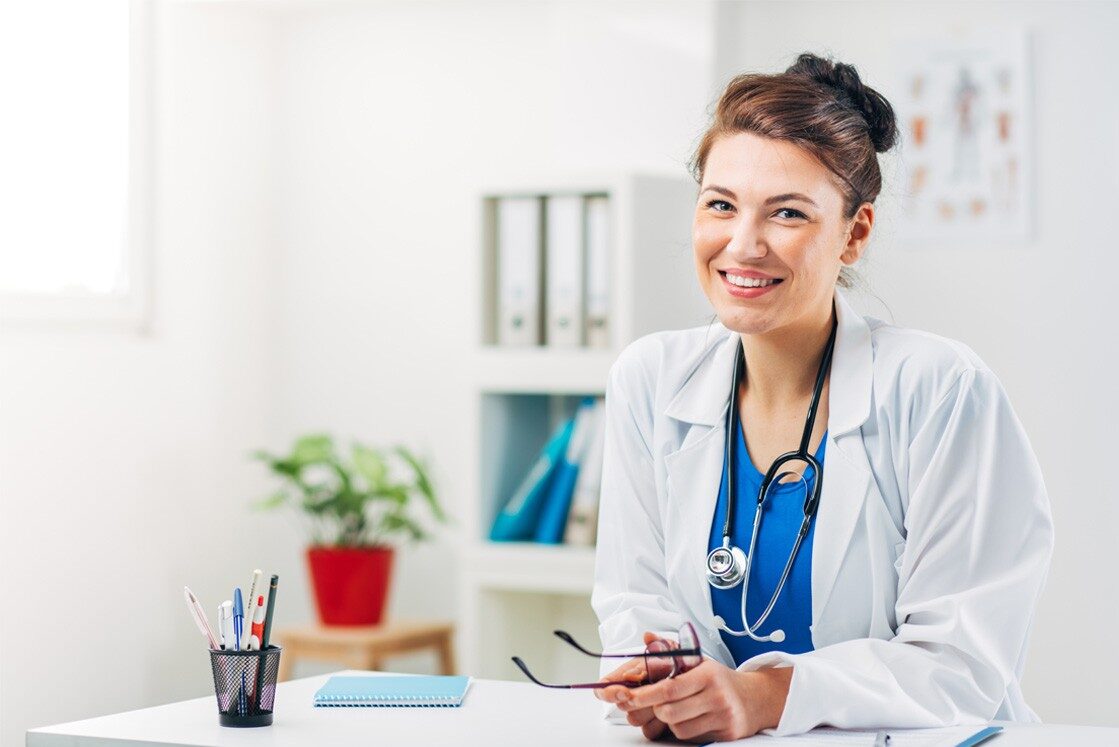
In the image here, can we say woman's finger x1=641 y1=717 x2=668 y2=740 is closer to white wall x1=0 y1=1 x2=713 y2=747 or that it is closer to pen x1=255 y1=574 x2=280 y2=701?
→ pen x1=255 y1=574 x2=280 y2=701

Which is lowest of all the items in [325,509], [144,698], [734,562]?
[144,698]

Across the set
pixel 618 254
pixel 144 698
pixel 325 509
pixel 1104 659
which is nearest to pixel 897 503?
pixel 618 254

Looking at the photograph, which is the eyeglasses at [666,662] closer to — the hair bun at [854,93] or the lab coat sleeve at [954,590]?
the lab coat sleeve at [954,590]

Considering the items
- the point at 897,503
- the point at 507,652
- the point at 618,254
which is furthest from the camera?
the point at 507,652

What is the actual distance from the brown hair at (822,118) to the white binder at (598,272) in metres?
1.41

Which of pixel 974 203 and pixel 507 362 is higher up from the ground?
pixel 974 203

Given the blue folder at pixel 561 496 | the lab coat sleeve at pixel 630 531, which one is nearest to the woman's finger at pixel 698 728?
the lab coat sleeve at pixel 630 531

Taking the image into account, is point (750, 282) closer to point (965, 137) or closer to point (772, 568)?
point (772, 568)

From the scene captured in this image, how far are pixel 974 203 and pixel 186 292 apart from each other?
6.95 feet

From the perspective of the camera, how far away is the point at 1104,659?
3365 millimetres

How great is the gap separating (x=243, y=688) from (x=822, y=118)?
3.23ft

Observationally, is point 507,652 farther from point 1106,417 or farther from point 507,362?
point 1106,417

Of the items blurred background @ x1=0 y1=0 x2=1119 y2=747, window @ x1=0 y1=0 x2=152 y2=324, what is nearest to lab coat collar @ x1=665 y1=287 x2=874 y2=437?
blurred background @ x1=0 y1=0 x2=1119 y2=747

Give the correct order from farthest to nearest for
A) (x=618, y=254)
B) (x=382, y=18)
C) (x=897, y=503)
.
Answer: (x=382, y=18) < (x=618, y=254) < (x=897, y=503)
